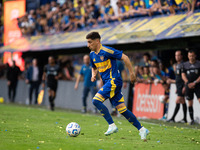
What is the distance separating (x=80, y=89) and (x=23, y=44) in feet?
23.3

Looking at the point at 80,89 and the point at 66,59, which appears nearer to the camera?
the point at 80,89

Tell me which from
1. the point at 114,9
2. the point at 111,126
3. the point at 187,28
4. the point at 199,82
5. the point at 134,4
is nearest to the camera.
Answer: the point at 111,126

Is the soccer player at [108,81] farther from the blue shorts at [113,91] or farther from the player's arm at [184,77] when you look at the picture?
the player's arm at [184,77]

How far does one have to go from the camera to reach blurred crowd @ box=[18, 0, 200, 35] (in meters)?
16.4

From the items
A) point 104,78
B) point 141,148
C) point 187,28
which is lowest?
point 141,148

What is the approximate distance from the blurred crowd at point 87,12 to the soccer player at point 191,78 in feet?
10.8

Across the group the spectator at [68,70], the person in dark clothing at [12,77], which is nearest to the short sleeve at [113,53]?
the spectator at [68,70]

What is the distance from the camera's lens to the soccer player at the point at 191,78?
12086mm

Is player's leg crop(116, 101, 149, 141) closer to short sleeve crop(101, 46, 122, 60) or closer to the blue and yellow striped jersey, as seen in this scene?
the blue and yellow striped jersey

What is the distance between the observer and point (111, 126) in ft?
26.6

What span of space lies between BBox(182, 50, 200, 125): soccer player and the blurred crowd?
330 cm

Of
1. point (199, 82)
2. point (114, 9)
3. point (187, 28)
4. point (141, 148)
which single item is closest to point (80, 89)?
point (114, 9)

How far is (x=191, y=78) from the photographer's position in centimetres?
1228

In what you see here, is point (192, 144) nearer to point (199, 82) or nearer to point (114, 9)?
point (199, 82)
